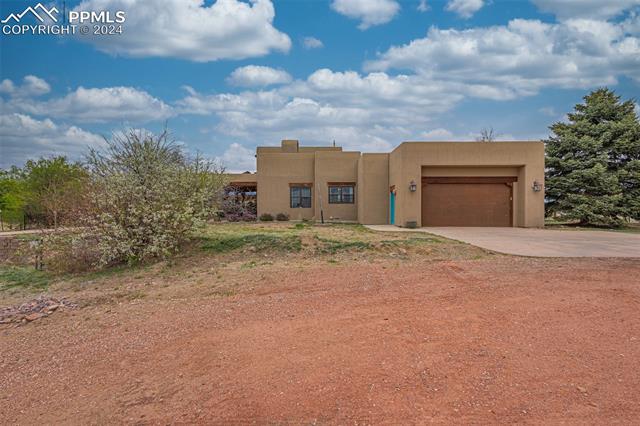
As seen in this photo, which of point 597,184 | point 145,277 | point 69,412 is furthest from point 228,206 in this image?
point 597,184

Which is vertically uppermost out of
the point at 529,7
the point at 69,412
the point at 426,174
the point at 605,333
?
the point at 529,7

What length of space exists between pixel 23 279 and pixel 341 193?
1744 centimetres

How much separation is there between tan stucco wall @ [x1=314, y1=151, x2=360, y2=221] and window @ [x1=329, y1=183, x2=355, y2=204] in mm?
212

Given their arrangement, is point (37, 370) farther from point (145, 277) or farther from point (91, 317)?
point (145, 277)

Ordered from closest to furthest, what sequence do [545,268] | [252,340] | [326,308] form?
[252,340] < [326,308] < [545,268]

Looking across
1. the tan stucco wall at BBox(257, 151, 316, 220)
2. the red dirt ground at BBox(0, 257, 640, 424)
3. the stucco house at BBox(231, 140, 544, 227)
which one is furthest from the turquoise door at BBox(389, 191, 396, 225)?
the red dirt ground at BBox(0, 257, 640, 424)

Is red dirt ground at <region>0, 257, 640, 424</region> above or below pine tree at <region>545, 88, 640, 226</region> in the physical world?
below

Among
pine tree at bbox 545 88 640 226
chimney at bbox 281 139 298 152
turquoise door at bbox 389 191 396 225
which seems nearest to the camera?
pine tree at bbox 545 88 640 226

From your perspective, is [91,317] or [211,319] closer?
[211,319]

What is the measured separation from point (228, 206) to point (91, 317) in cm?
1137

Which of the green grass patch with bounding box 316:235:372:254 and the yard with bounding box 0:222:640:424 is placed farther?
the green grass patch with bounding box 316:235:372:254

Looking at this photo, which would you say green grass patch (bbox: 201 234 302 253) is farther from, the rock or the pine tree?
the pine tree

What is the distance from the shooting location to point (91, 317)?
632cm

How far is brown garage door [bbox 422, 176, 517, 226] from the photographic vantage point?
20000mm
